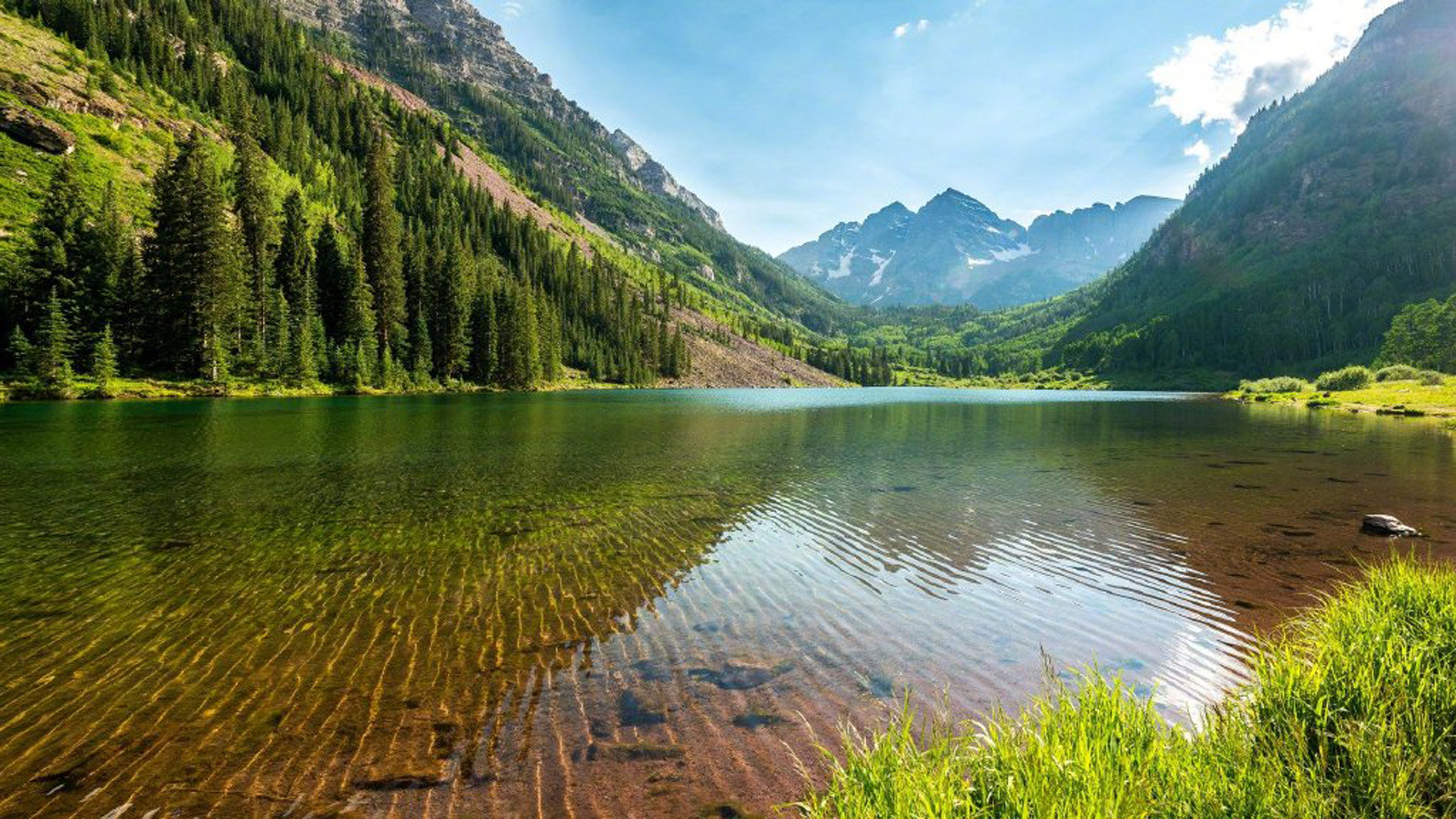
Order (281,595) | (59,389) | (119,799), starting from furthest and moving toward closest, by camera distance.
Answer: (59,389), (281,595), (119,799)

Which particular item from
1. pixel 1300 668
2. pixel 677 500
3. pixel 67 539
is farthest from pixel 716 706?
pixel 67 539

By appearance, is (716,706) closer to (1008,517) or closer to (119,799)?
(119,799)

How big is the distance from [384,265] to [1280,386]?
199 meters

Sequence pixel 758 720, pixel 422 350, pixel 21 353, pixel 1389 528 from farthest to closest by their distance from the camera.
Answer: pixel 422 350 → pixel 21 353 → pixel 1389 528 → pixel 758 720

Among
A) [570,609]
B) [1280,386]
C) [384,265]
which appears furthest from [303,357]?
[1280,386]

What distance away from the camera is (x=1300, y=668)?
615cm

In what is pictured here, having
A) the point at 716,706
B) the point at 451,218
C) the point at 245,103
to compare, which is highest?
the point at 245,103

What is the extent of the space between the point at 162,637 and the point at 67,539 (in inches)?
431

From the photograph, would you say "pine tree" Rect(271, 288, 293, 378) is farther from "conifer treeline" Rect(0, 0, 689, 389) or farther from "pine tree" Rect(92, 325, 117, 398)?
"pine tree" Rect(92, 325, 117, 398)

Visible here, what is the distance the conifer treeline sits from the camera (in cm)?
8119

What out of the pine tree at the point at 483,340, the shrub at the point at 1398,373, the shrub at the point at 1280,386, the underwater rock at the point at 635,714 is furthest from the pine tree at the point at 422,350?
the shrub at the point at 1280,386

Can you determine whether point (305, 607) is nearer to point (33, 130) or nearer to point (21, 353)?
point (21, 353)

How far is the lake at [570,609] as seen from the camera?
784 cm

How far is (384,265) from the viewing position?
12438cm
